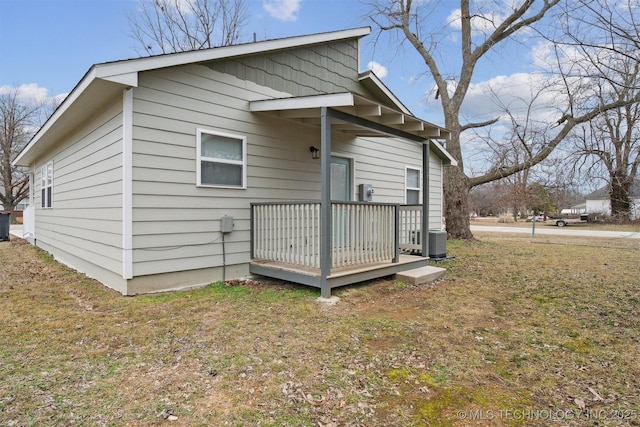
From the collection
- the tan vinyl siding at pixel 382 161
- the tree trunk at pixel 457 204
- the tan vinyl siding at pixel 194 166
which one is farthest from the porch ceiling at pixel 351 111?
the tree trunk at pixel 457 204

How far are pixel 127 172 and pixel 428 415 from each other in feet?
14.5

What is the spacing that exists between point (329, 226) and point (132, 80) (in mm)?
3144

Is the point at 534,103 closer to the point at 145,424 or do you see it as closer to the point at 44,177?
the point at 145,424

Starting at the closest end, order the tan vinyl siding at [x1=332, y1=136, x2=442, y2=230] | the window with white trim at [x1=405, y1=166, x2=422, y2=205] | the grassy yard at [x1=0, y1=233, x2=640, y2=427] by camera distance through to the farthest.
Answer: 1. the grassy yard at [x1=0, y1=233, x2=640, y2=427]
2. the tan vinyl siding at [x1=332, y1=136, x2=442, y2=230]
3. the window with white trim at [x1=405, y1=166, x2=422, y2=205]

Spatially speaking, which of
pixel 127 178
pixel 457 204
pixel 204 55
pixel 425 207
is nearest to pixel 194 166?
pixel 127 178

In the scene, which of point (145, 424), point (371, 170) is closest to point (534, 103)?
point (371, 170)

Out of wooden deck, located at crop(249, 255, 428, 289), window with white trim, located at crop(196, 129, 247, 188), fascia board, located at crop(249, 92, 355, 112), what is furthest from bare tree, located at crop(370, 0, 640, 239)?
window with white trim, located at crop(196, 129, 247, 188)

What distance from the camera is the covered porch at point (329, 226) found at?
4891 mm

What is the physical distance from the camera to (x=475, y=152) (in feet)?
39.8

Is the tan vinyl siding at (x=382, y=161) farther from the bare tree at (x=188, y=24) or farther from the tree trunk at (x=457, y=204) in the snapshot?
the bare tree at (x=188, y=24)

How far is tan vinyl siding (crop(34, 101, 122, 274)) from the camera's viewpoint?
504cm

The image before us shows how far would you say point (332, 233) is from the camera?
16.6 feet

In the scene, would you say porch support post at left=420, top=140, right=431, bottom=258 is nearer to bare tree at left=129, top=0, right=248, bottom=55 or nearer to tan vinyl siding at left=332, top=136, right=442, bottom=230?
tan vinyl siding at left=332, top=136, right=442, bottom=230

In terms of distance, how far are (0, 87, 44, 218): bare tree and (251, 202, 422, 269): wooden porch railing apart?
86.3 feet
